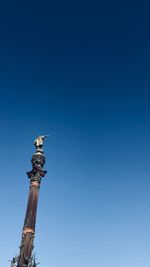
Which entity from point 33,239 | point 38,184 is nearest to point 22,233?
point 33,239

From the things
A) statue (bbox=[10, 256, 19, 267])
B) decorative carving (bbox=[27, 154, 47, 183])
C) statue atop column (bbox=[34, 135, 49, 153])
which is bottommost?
statue (bbox=[10, 256, 19, 267])

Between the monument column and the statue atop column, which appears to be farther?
the statue atop column

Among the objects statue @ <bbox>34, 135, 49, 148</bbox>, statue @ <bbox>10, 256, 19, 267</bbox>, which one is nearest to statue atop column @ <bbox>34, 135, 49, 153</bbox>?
statue @ <bbox>34, 135, 49, 148</bbox>

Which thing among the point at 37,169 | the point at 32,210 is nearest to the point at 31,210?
the point at 32,210

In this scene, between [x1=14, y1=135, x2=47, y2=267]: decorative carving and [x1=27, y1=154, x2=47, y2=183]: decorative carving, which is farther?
[x1=27, y1=154, x2=47, y2=183]: decorative carving

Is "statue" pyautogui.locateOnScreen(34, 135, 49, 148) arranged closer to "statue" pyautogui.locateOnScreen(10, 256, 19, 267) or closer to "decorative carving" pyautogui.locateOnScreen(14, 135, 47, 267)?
"decorative carving" pyautogui.locateOnScreen(14, 135, 47, 267)

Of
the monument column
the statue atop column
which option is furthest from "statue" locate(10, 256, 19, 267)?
the statue atop column

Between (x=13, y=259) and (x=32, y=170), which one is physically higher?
(x=32, y=170)

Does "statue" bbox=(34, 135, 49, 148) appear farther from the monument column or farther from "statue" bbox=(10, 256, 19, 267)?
"statue" bbox=(10, 256, 19, 267)

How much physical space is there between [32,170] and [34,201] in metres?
2.69

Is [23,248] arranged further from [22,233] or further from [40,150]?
[40,150]

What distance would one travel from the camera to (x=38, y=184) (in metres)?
29.1

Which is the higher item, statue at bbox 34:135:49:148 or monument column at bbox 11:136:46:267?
statue at bbox 34:135:49:148

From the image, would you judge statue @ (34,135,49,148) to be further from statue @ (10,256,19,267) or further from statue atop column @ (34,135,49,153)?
statue @ (10,256,19,267)
